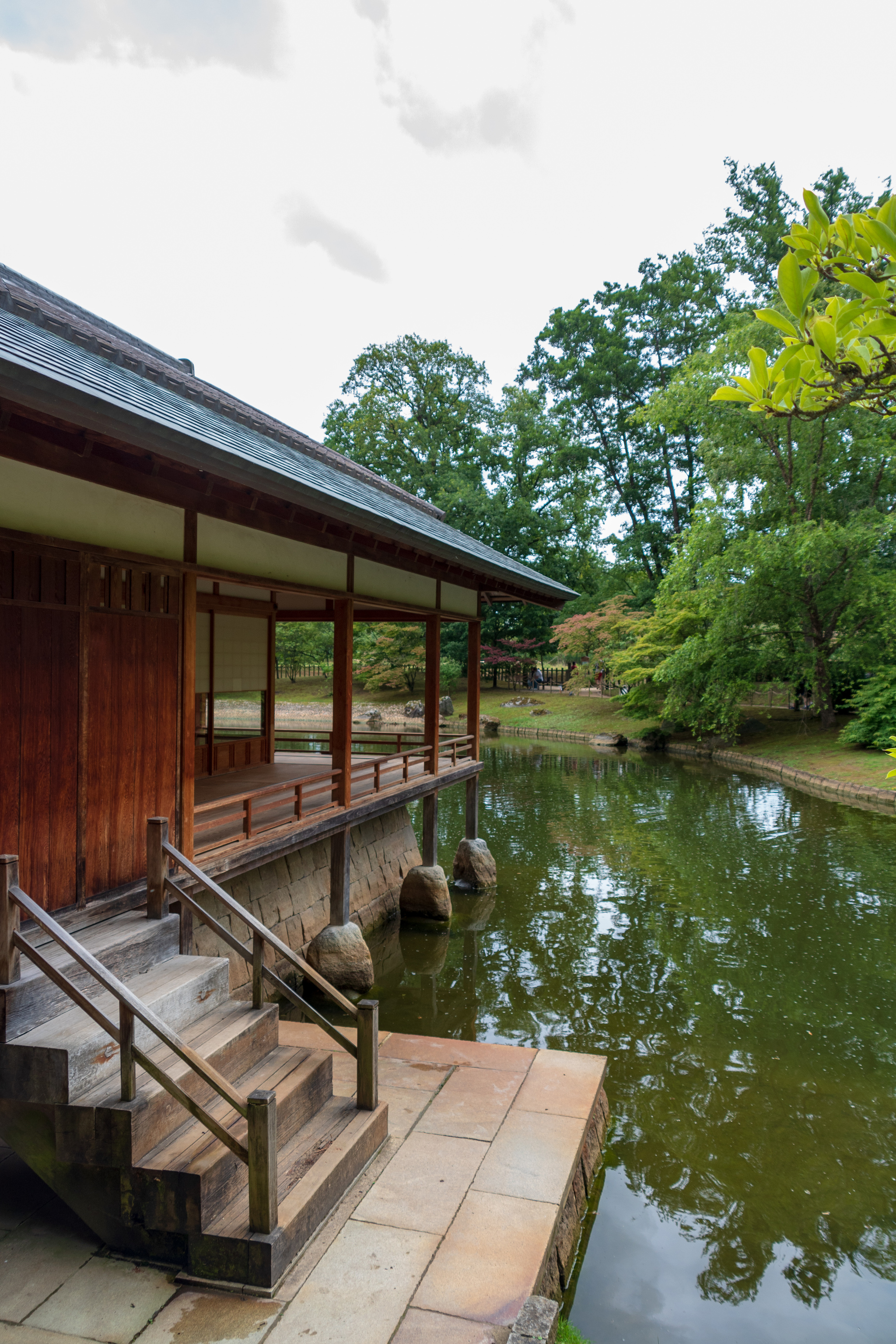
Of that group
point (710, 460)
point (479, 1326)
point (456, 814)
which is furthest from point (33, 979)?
point (710, 460)

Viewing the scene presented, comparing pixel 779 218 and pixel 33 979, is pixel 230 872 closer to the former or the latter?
pixel 33 979

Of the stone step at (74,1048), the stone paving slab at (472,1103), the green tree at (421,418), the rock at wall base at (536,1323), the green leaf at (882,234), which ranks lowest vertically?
the stone paving slab at (472,1103)

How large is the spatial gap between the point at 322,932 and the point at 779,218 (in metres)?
31.4

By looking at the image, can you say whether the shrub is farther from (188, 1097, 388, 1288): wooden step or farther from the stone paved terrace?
(188, 1097, 388, 1288): wooden step

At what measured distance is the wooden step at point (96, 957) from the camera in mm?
3602

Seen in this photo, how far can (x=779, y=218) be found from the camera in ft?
94.7

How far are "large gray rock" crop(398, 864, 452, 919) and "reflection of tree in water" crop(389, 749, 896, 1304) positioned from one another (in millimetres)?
706

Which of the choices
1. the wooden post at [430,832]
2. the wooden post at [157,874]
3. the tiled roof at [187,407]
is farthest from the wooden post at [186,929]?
the wooden post at [430,832]

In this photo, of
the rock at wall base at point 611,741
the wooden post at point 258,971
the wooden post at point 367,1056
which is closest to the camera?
the wooden post at point 367,1056

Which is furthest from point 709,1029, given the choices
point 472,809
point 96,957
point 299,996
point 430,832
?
point 96,957

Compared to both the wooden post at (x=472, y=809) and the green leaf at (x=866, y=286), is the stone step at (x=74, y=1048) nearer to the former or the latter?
the green leaf at (x=866, y=286)

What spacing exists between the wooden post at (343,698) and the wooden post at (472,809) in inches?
161

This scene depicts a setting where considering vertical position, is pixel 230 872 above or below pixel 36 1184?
above

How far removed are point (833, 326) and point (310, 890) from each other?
307 inches
